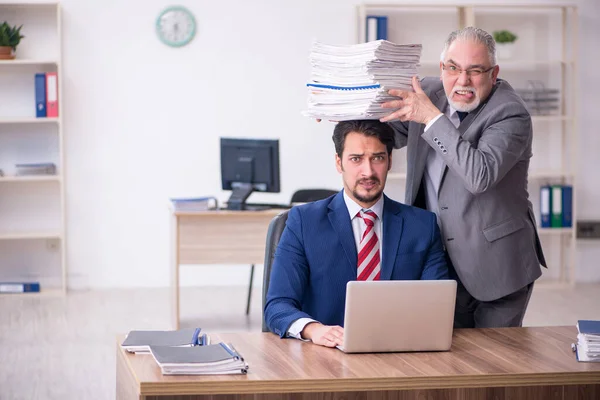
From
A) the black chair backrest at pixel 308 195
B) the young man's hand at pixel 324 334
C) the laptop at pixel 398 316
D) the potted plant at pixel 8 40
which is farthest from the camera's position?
the potted plant at pixel 8 40

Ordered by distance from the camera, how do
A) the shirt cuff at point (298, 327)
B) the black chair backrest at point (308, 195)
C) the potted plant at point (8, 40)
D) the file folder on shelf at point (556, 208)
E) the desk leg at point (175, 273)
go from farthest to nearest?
1. the file folder on shelf at point (556, 208)
2. the potted plant at point (8, 40)
3. the black chair backrest at point (308, 195)
4. the desk leg at point (175, 273)
5. the shirt cuff at point (298, 327)

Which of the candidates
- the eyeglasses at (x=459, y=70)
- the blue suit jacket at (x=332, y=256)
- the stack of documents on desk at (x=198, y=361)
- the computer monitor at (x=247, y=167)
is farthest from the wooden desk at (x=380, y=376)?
the computer monitor at (x=247, y=167)

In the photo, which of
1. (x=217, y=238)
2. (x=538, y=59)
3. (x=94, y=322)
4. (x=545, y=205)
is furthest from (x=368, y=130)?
(x=538, y=59)

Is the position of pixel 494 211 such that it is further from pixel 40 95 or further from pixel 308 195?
pixel 40 95

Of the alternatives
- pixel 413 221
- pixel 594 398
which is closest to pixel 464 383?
pixel 594 398

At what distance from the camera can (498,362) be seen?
2164 mm

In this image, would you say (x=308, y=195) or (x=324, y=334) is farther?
(x=308, y=195)

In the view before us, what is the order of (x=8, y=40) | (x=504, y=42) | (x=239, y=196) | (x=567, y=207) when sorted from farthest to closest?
(x=567, y=207), (x=504, y=42), (x=8, y=40), (x=239, y=196)

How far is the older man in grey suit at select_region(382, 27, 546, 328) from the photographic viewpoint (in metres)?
2.58

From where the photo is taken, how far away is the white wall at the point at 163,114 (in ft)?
22.4

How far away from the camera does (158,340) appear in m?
2.27

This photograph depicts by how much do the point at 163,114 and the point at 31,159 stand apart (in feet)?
3.48

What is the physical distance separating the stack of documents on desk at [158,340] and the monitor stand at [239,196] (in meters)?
3.25

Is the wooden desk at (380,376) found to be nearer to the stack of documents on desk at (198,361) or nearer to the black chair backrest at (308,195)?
the stack of documents on desk at (198,361)
